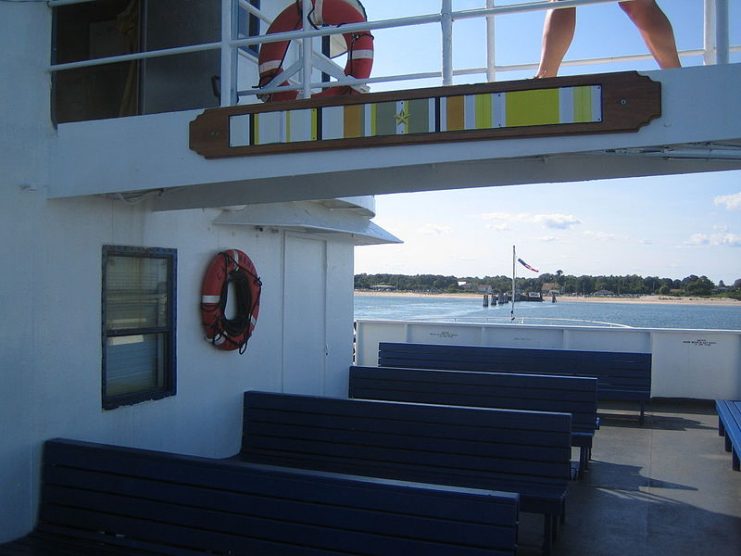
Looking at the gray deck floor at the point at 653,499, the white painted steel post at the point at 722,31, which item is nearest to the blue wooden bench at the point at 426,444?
the gray deck floor at the point at 653,499

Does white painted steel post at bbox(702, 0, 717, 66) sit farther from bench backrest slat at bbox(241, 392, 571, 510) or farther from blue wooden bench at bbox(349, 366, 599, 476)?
blue wooden bench at bbox(349, 366, 599, 476)

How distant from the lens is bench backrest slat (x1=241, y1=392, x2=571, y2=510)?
512cm

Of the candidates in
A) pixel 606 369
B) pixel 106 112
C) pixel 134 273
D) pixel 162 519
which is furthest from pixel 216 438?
pixel 606 369

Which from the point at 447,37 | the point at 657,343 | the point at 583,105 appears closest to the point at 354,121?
the point at 447,37

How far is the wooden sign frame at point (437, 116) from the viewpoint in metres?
3.48

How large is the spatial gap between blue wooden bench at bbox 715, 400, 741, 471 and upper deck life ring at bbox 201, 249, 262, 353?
4.47m

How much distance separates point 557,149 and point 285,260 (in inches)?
168

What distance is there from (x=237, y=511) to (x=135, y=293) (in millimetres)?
2228

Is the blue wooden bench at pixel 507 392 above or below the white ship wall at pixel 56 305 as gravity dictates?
below

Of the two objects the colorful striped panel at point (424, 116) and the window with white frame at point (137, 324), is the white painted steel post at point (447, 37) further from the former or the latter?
the window with white frame at point (137, 324)

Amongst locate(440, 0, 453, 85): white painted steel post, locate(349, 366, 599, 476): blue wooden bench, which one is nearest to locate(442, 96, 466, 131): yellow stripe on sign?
locate(440, 0, 453, 85): white painted steel post

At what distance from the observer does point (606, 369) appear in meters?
9.70

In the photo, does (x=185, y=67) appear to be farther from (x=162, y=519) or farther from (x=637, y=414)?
(x=637, y=414)

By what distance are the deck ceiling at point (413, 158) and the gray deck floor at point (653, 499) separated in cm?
269
